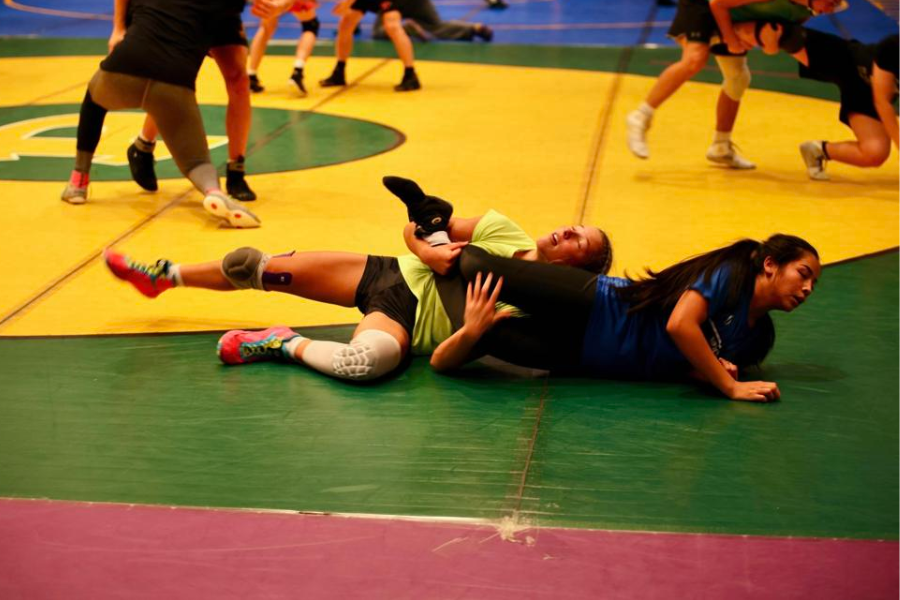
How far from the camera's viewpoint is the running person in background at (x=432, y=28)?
11336 mm

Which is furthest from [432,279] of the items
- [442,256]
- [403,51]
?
[403,51]

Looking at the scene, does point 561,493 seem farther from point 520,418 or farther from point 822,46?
point 822,46

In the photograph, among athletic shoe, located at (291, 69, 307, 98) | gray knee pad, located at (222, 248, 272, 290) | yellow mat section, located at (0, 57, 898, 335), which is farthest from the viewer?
athletic shoe, located at (291, 69, 307, 98)

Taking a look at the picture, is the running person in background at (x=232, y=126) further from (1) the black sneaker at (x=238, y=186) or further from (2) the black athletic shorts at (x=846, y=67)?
(2) the black athletic shorts at (x=846, y=67)

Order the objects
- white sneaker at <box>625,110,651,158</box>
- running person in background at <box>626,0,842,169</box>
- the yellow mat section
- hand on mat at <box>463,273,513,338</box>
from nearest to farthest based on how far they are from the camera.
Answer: hand on mat at <box>463,273,513,338</box> → the yellow mat section → running person in background at <box>626,0,842,169</box> → white sneaker at <box>625,110,651,158</box>

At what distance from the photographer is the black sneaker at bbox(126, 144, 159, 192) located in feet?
20.3

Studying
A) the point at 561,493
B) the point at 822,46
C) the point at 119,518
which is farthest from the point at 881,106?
the point at 119,518

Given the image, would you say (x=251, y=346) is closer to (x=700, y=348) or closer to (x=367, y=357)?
(x=367, y=357)

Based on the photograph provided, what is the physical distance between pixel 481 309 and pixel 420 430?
45 centimetres

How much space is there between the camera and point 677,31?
6.91 m

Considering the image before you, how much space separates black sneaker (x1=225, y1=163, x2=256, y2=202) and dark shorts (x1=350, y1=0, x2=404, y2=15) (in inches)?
144

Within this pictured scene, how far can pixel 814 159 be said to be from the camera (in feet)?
21.8

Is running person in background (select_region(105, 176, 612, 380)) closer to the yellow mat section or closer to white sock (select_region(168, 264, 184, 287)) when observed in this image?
white sock (select_region(168, 264, 184, 287))

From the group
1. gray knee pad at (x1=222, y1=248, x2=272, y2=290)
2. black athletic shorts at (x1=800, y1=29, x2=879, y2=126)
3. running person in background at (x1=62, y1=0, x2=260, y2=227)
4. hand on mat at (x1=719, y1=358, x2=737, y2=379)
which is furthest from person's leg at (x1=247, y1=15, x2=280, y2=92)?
hand on mat at (x1=719, y1=358, x2=737, y2=379)
